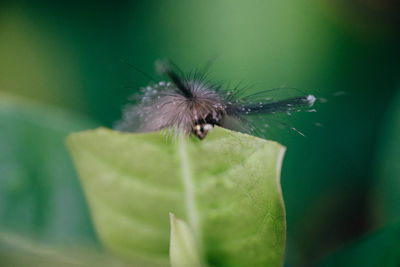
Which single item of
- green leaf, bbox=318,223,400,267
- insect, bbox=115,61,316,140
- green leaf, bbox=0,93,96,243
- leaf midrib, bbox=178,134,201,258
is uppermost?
A: green leaf, bbox=0,93,96,243

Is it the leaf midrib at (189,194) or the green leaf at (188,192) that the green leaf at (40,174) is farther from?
the leaf midrib at (189,194)

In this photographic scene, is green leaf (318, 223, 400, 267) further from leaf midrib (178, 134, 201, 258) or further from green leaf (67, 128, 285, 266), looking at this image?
leaf midrib (178, 134, 201, 258)

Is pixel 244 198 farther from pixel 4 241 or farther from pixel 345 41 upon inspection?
pixel 345 41

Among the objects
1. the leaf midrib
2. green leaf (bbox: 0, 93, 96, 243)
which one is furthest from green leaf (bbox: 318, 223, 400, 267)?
green leaf (bbox: 0, 93, 96, 243)

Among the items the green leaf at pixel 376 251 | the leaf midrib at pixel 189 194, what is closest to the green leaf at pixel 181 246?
the leaf midrib at pixel 189 194

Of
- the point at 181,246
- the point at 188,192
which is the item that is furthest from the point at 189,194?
the point at 181,246

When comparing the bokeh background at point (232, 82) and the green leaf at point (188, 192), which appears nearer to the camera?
the green leaf at point (188, 192)
